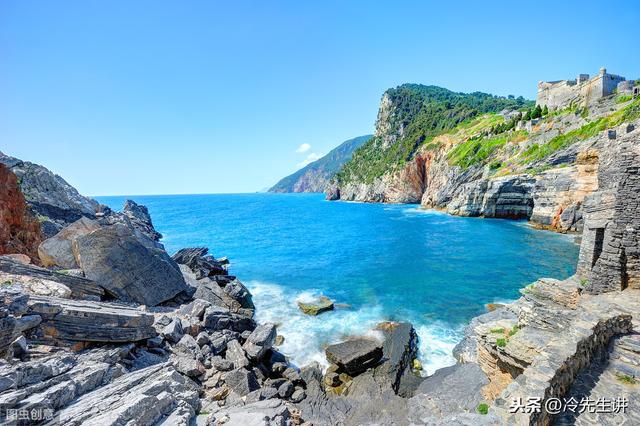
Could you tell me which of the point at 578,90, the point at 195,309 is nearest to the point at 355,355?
the point at 195,309

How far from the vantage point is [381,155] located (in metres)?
153

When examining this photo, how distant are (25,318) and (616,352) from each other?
17.5 meters

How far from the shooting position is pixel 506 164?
67688 mm

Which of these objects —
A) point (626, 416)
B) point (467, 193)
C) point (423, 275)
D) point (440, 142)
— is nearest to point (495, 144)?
point (467, 193)

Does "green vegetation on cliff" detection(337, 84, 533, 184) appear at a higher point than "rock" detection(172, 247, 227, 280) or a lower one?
higher

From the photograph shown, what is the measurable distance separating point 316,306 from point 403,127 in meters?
152

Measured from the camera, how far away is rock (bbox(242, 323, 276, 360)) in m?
14.3

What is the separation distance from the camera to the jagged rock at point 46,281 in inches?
478

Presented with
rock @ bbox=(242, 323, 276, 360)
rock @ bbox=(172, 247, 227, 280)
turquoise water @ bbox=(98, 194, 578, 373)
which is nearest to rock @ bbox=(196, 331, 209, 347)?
rock @ bbox=(242, 323, 276, 360)

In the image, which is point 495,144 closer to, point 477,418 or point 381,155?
point 381,155

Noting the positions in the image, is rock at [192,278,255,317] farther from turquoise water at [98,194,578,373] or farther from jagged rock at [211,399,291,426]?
jagged rock at [211,399,291,426]

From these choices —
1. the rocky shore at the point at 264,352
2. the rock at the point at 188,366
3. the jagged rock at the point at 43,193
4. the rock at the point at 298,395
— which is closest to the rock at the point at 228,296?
the rocky shore at the point at 264,352

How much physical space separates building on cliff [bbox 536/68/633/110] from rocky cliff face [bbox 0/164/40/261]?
92.2m

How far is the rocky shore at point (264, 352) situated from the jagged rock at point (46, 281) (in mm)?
64
